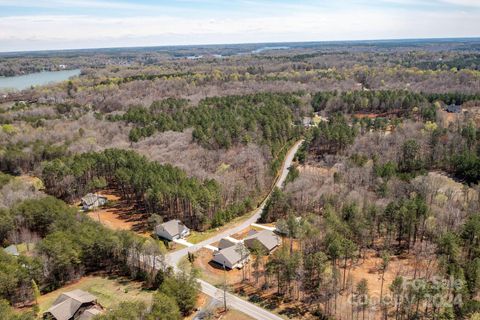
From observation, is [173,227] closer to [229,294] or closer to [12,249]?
[229,294]

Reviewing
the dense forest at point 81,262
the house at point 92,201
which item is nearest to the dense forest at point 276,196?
the dense forest at point 81,262

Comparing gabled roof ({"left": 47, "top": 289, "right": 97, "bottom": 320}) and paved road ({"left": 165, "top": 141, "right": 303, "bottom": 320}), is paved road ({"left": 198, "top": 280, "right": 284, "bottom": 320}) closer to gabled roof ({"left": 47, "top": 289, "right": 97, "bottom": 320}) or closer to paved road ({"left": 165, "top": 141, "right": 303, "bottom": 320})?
paved road ({"left": 165, "top": 141, "right": 303, "bottom": 320})

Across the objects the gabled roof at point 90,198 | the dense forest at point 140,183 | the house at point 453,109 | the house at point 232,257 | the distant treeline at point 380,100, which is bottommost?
the house at point 232,257

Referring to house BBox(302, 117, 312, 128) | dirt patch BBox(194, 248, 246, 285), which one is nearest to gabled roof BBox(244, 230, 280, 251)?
dirt patch BBox(194, 248, 246, 285)

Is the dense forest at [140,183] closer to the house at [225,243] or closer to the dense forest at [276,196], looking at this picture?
the dense forest at [276,196]

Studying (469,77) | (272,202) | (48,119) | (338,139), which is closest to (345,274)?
(272,202)

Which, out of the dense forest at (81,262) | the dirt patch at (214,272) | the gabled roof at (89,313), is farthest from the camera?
the dirt patch at (214,272)

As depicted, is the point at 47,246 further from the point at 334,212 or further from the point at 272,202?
the point at 334,212
